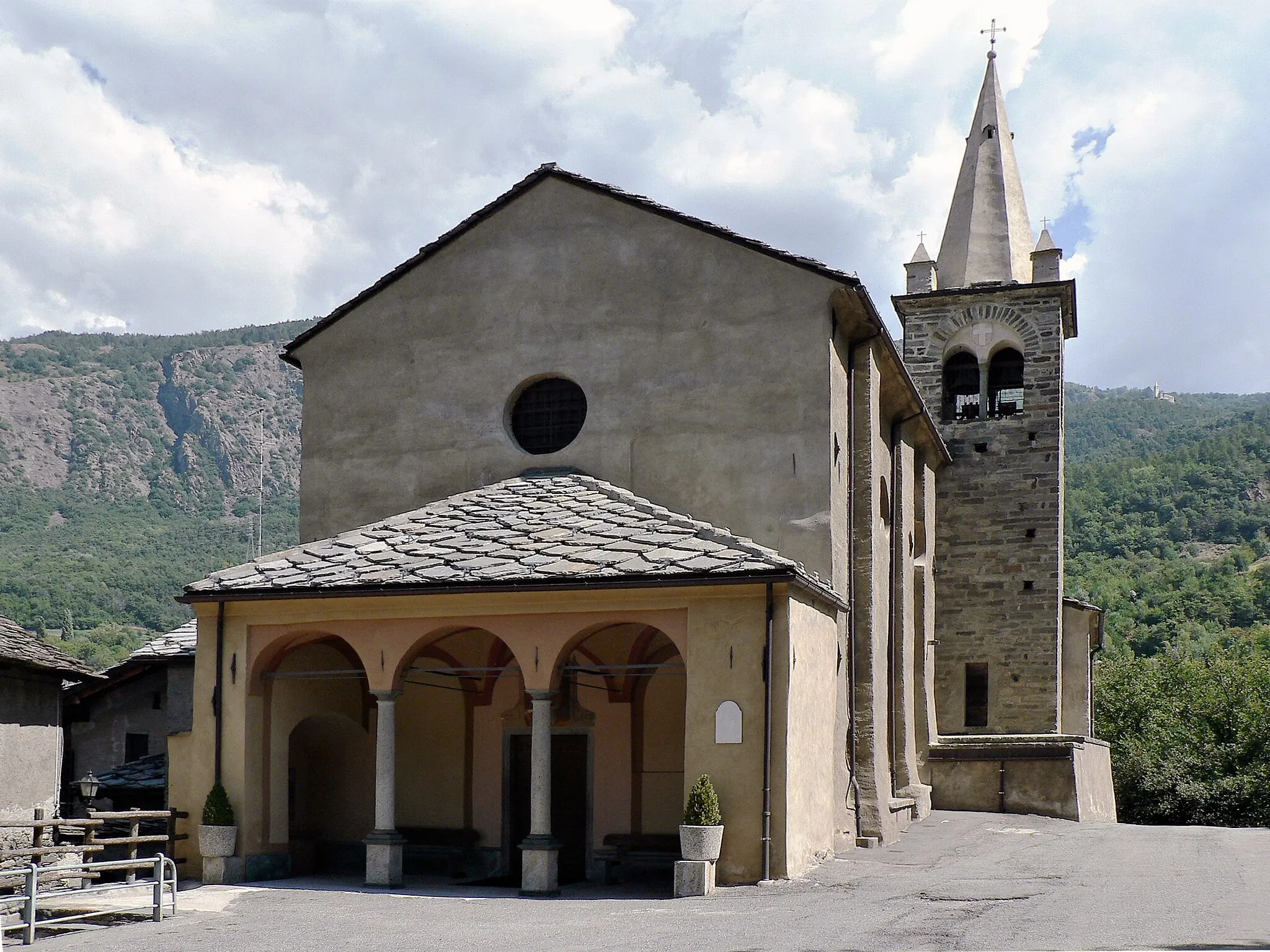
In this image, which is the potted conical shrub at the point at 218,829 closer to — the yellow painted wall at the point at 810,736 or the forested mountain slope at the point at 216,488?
the yellow painted wall at the point at 810,736

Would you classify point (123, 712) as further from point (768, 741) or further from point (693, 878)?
point (768, 741)

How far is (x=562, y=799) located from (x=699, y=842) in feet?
14.1

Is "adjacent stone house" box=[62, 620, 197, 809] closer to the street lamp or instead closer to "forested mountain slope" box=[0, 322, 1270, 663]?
the street lamp

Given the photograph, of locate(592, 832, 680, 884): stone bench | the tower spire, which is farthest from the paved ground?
the tower spire

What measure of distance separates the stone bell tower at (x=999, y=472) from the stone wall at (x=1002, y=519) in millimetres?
28

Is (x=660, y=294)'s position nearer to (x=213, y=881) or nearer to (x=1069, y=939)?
(x=213, y=881)

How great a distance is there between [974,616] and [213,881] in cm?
1846

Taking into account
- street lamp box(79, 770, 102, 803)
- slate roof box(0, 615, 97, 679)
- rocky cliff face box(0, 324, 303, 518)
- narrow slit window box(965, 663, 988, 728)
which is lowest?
street lamp box(79, 770, 102, 803)

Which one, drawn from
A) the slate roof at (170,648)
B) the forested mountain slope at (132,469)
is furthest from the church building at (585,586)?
the forested mountain slope at (132,469)

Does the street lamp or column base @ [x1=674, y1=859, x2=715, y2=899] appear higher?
the street lamp

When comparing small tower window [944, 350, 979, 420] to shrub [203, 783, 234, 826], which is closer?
shrub [203, 783, 234, 826]

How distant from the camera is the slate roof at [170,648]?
24.5 m

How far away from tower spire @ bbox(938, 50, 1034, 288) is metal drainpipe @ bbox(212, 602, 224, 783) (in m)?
20.2

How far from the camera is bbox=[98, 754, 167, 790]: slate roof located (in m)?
21.4
